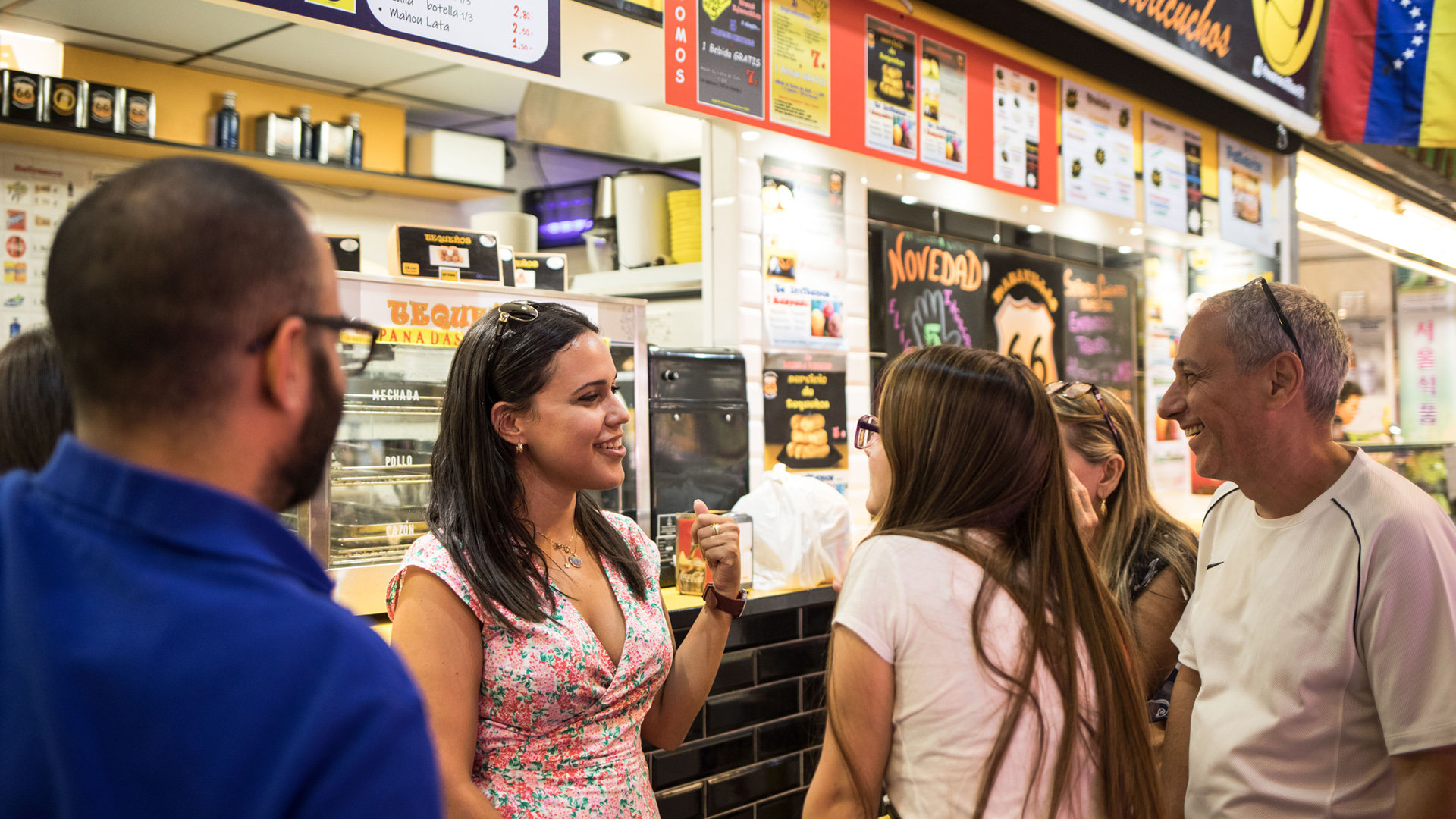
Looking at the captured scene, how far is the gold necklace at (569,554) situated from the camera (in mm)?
1904

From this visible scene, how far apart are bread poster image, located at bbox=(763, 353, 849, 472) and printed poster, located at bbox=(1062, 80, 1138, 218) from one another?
178cm

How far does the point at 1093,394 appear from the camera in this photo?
260 cm

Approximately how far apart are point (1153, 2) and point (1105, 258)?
1.51 m

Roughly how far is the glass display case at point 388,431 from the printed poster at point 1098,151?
9.99 ft

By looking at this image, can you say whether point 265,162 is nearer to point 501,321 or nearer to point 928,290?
point 928,290

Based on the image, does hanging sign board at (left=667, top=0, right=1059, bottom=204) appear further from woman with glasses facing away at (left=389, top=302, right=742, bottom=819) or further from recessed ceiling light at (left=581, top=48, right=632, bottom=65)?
woman with glasses facing away at (left=389, top=302, right=742, bottom=819)

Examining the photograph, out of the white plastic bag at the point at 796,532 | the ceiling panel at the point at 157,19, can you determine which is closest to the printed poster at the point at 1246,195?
the white plastic bag at the point at 796,532

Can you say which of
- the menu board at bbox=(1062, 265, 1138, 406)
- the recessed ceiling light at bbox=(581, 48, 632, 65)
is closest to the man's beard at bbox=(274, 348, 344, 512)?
the recessed ceiling light at bbox=(581, 48, 632, 65)

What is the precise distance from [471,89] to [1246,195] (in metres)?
4.91

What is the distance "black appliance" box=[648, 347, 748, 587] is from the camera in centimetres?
357

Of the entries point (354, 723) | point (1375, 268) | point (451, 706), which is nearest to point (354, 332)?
point (354, 723)

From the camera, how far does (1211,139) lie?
20.7 ft

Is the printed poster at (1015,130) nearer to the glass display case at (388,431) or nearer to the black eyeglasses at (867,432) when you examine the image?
the glass display case at (388,431)

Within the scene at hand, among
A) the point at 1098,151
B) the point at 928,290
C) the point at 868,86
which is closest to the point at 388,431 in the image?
the point at 868,86
